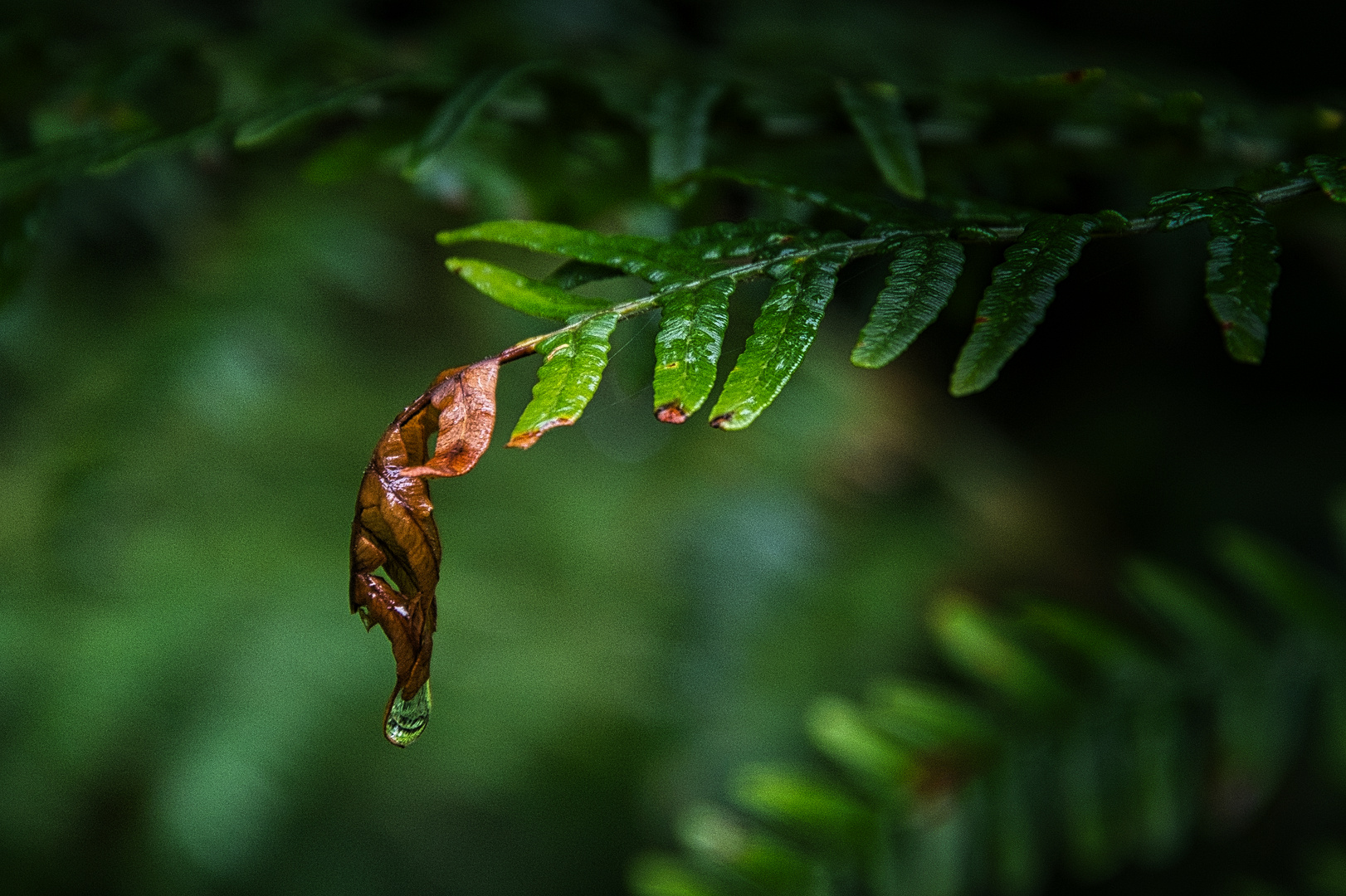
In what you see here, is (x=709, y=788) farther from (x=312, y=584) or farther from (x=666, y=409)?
(x=666, y=409)

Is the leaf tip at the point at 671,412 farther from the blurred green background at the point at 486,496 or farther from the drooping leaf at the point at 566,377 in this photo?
the blurred green background at the point at 486,496

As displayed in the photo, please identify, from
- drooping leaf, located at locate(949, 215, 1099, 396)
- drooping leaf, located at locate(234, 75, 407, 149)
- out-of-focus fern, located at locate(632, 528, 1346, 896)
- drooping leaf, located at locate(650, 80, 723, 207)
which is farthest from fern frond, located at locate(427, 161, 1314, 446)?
out-of-focus fern, located at locate(632, 528, 1346, 896)

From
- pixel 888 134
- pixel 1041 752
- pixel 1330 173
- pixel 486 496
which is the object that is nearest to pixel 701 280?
pixel 888 134

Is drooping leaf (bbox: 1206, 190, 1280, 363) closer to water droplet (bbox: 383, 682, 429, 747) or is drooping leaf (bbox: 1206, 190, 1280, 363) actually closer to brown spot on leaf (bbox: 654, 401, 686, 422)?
brown spot on leaf (bbox: 654, 401, 686, 422)

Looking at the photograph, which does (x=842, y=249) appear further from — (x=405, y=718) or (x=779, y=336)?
(x=405, y=718)

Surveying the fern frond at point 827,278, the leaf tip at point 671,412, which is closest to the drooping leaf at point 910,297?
the fern frond at point 827,278
